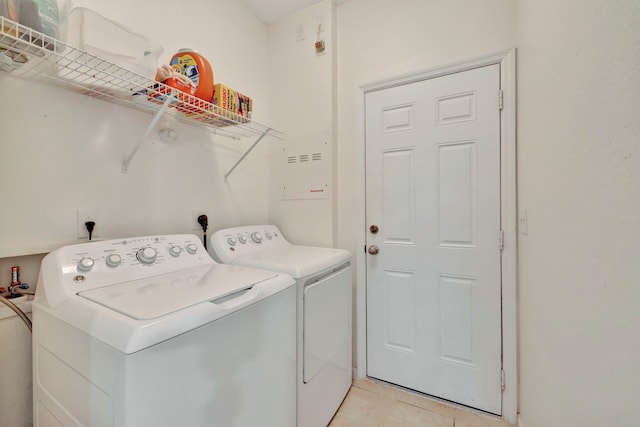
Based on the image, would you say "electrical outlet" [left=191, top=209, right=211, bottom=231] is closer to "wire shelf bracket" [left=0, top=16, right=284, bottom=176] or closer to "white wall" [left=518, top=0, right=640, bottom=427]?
"wire shelf bracket" [left=0, top=16, right=284, bottom=176]

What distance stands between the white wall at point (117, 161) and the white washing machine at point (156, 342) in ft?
0.79

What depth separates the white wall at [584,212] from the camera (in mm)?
562

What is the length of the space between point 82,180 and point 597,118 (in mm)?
1862

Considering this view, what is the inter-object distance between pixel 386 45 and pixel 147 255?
1.98 meters

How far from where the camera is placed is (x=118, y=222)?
1.32m

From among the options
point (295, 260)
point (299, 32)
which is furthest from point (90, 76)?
point (299, 32)

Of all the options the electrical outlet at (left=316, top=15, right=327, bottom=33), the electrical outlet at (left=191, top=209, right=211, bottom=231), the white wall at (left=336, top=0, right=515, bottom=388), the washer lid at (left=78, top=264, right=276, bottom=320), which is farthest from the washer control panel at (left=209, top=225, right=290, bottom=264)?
the electrical outlet at (left=316, top=15, right=327, bottom=33)

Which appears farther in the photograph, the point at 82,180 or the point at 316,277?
the point at 316,277

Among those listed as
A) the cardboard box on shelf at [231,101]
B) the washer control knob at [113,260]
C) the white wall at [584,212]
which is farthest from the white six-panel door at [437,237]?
the washer control knob at [113,260]

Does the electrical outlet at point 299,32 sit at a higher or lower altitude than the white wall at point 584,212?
higher

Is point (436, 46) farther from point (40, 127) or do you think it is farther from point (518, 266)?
point (40, 127)

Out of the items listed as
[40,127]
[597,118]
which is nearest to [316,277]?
[597,118]

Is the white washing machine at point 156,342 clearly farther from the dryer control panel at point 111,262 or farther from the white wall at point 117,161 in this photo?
the white wall at point 117,161

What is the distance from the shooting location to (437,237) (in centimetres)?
175
